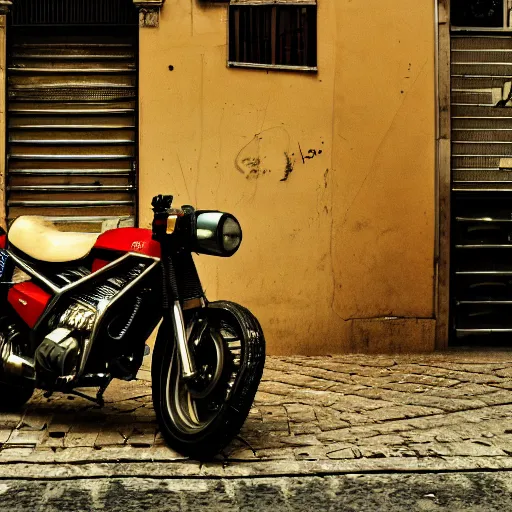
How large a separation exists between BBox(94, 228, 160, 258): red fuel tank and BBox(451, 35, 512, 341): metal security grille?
3998mm

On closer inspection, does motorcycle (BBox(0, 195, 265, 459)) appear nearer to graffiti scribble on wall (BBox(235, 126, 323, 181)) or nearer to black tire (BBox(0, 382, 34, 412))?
black tire (BBox(0, 382, 34, 412))

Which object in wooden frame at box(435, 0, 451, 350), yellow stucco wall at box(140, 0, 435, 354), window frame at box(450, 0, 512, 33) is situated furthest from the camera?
window frame at box(450, 0, 512, 33)

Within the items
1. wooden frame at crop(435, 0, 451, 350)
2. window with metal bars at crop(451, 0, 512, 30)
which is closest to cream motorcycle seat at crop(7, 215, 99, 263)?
wooden frame at crop(435, 0, 451, 350)

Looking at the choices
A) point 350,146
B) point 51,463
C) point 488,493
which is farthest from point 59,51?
point 488,493

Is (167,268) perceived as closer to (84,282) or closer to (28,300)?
(84,282)

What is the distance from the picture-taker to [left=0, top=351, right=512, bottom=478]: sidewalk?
4.70 metres

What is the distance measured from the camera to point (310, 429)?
5.43 metres

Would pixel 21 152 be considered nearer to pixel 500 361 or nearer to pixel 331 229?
pixel 331 229

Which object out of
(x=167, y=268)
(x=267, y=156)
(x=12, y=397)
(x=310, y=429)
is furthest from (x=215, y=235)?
(x=267, y=156)

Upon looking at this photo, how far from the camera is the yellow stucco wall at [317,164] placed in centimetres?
795

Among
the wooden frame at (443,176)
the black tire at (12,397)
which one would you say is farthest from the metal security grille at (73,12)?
the black tire at (12,397)

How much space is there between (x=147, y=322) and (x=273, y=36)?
12.0ft

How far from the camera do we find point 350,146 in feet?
26.4

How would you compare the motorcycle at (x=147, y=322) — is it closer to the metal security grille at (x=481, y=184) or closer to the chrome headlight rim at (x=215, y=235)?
the chrome headlight rim at (x=215, y=235)
